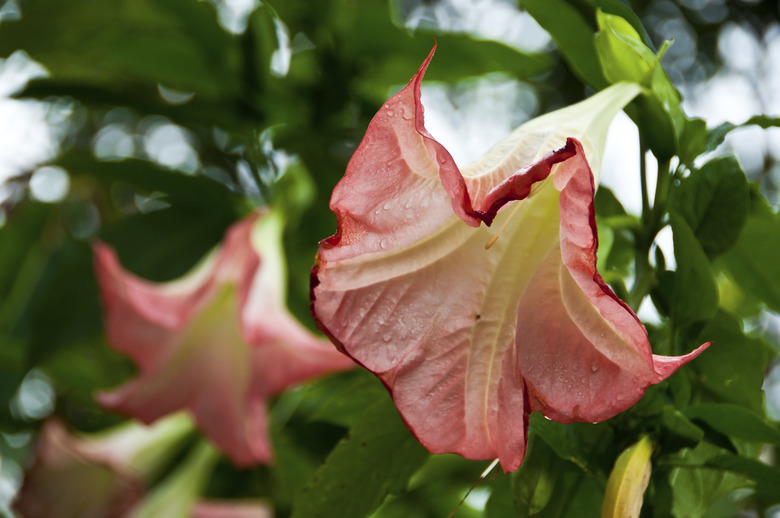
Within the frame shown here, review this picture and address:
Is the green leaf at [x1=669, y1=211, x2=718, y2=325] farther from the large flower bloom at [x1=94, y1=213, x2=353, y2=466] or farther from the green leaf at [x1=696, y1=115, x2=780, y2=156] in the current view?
the large flower bloom at [x1=94, y1=213, x2=353, y2=466]

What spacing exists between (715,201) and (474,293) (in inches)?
7.4

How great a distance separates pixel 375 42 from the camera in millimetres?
1010

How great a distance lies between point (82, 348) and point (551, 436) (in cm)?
125

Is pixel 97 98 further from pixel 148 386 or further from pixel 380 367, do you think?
pixel 380 367

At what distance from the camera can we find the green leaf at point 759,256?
25.6 inches

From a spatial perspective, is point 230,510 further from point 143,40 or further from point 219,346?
Answer: point 143,40

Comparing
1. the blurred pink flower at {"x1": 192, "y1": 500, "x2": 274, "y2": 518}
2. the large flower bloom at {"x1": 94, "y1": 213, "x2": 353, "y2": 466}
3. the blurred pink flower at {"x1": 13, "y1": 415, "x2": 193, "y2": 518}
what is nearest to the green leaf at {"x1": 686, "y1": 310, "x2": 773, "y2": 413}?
the large flower bloom at {"x1": 94, "y1": 213, "x2": 353, "y2": 466}

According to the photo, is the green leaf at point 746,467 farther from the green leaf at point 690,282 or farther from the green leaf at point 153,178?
the green leaf at point 153,178

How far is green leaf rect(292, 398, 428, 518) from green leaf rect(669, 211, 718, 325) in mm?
210

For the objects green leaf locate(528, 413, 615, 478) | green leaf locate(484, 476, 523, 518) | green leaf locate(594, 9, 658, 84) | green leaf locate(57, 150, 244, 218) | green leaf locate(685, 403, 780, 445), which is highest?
green leaf locate(594, 9, 658, 84)

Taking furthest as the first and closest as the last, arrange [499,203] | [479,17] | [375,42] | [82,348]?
[479,17]
[82,348]
[375,42]
[499,203]

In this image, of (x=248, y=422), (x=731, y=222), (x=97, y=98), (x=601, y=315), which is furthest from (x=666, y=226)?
(x=97, y=98)

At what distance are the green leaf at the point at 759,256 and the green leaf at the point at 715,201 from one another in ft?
0.39

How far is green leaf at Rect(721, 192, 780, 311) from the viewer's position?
0.65 metres
